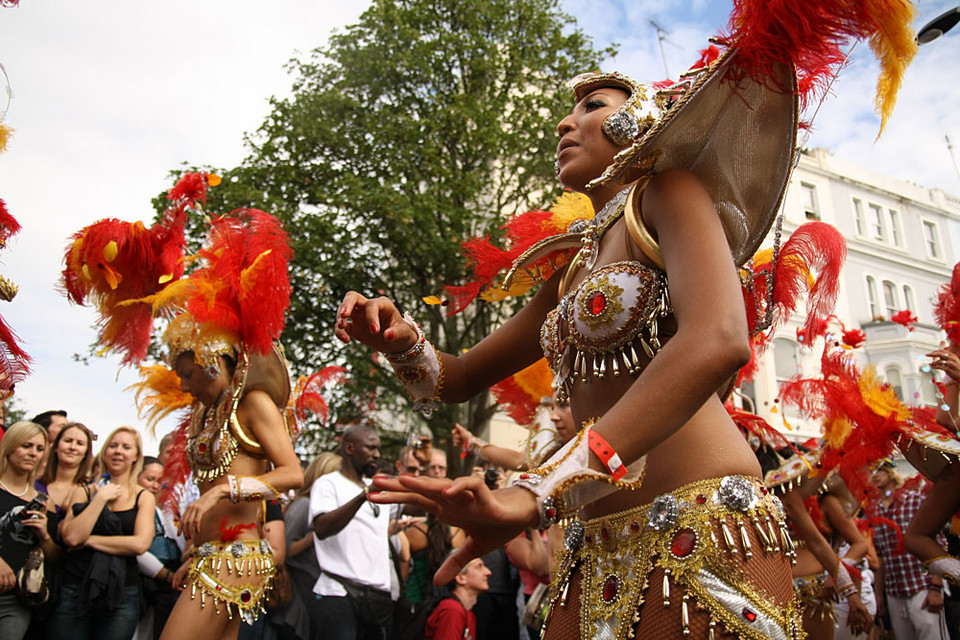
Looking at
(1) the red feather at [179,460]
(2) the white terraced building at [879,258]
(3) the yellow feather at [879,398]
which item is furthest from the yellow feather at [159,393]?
(2) the white terraced building at [879,258]

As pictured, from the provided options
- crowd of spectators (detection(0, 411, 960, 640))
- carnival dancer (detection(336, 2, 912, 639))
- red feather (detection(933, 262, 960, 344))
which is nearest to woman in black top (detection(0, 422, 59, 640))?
crowd of spectators (detection(0, 411, 960, 640))

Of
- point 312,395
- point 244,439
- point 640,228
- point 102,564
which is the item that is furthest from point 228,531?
point 640,228

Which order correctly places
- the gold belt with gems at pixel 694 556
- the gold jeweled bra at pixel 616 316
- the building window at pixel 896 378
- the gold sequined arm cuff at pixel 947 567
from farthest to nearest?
the building window at pixel 896 378 < the gold sequined arm cuff at pixel 947 567 < the gold jeweled bra at pixel 616 316 < the gold belt with gems at pixel 694 556

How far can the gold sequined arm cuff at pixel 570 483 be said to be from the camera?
1.53 metres

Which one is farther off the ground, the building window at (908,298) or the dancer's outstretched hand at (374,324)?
the building window at (908,298)

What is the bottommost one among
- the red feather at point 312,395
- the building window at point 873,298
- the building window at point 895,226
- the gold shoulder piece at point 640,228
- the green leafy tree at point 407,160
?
the gold shoulder piece at point 640,228

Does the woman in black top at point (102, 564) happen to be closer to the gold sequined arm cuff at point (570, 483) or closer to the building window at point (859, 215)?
the gold sequined arm cuff at point (570, 483)

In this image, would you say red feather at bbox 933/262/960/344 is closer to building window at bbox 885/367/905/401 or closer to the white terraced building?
the white terraced building

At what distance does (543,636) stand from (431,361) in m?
0.89

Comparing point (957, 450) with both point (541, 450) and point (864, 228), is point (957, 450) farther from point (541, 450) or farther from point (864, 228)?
point (864, 228)

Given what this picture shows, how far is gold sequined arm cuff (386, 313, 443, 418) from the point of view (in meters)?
2.48

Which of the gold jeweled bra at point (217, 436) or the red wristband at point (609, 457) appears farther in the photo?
the gold jeweled bra at point (217, 436)

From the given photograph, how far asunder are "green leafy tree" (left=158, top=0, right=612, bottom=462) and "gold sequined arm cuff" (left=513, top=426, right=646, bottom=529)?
1352 cm

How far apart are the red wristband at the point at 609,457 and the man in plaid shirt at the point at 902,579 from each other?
5.40 m
